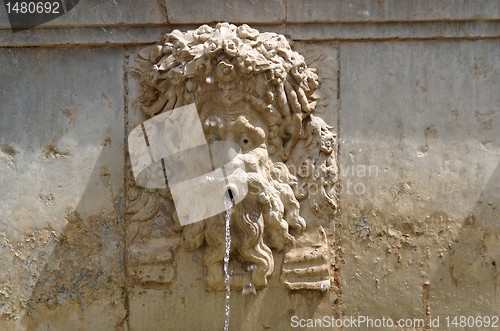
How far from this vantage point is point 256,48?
532 cm

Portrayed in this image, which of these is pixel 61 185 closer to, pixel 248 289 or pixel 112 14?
pixel 112 14

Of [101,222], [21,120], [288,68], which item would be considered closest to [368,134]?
[288,68]

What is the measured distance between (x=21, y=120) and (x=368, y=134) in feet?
5.97

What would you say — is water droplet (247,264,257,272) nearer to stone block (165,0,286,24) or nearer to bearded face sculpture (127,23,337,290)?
bearded face sculpture (127,23,337,290)

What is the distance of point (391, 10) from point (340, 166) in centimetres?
85

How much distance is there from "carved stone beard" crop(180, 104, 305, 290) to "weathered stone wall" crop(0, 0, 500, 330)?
0.11m

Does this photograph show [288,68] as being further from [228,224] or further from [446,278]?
[446,278]

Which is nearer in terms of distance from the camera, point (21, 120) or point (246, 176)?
point (246, 176)

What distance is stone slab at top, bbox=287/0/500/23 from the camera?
5.47m

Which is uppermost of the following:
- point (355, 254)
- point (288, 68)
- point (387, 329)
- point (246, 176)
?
point (288, 68)

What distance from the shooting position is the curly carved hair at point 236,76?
17.2ft

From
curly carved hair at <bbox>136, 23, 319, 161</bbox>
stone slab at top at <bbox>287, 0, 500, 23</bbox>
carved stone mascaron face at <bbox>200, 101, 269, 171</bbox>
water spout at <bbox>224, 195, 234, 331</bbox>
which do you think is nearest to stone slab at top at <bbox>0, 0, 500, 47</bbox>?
stone slab at top at <bbox>287, 0, 500, 23</bbox>

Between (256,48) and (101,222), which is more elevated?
(256,48)

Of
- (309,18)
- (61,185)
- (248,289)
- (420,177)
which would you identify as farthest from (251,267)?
(309,18)
